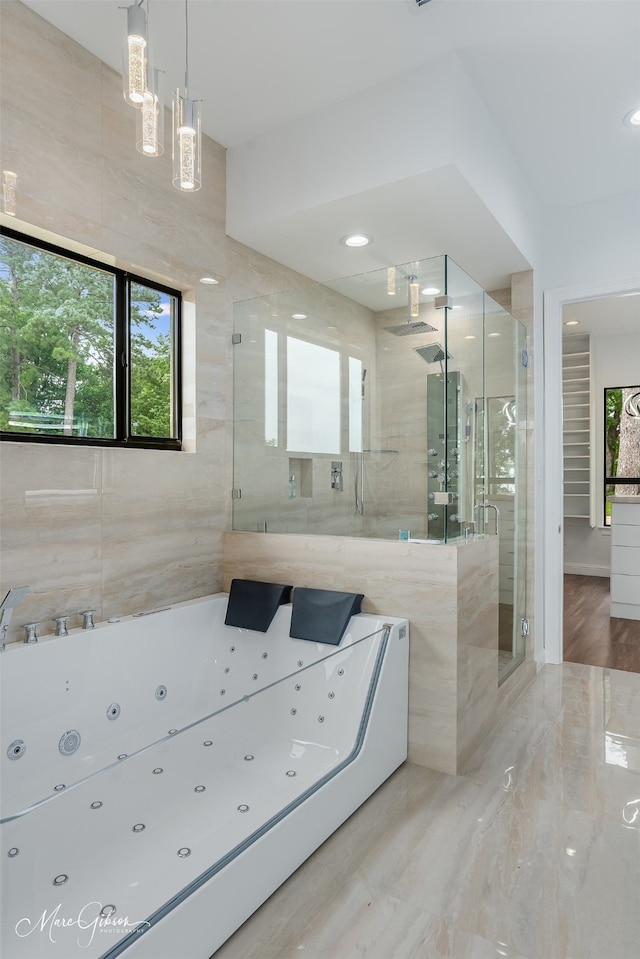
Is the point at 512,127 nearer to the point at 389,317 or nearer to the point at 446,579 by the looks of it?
the point at 389,317

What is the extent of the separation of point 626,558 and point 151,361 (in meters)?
Result: 4.20

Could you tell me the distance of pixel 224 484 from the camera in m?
3.11

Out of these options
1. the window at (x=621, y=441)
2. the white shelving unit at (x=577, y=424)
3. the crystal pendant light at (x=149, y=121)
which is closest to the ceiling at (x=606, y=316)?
the white shelving unit at (x=577, y=424)

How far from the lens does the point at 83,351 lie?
2504 mm

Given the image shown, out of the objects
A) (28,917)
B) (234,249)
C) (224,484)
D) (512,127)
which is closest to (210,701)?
(224,484)

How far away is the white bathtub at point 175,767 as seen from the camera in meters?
1.29

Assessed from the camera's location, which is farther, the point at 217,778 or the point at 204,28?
the point at 204,28

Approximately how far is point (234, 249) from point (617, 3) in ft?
6.41

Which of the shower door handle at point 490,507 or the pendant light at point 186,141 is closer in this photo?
the pendant light at point 186,141

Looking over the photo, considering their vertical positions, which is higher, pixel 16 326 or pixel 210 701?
pixel 16 326

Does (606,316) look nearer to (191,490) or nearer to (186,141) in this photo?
(191,490)

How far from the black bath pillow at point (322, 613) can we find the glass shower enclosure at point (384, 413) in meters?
0.33

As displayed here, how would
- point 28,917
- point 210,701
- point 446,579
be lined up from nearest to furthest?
point 28,917 < point 446,579 < point 210,701

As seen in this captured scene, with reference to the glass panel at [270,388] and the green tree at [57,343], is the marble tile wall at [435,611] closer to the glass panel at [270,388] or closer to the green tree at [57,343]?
the glass panel at [270,388]
